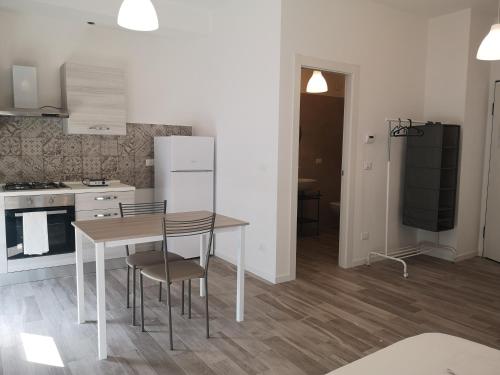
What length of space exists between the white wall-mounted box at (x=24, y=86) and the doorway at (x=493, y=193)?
17.6 ft

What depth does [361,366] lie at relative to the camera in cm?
114

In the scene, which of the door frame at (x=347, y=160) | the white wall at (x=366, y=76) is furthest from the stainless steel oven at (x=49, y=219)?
the door frame at (x=347, y=160)

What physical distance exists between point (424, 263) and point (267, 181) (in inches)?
91.9

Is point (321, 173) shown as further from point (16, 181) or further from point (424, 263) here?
point (16, 181)

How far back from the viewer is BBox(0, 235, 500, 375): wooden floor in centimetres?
254

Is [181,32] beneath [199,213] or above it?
above

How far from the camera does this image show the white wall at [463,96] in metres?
4.73

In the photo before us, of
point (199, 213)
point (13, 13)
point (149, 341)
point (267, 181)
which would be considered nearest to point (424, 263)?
point (267, 181)

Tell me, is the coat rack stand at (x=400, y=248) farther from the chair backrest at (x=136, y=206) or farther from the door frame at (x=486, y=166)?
the chair backrest at (x=136, y=206)

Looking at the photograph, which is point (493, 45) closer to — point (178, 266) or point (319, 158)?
point (178, 266)

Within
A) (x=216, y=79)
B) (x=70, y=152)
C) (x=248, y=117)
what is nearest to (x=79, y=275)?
(x=70, y=152)

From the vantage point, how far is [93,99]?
14.6 ft

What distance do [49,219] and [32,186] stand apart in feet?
1.35

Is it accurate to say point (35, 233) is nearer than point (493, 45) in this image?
No
